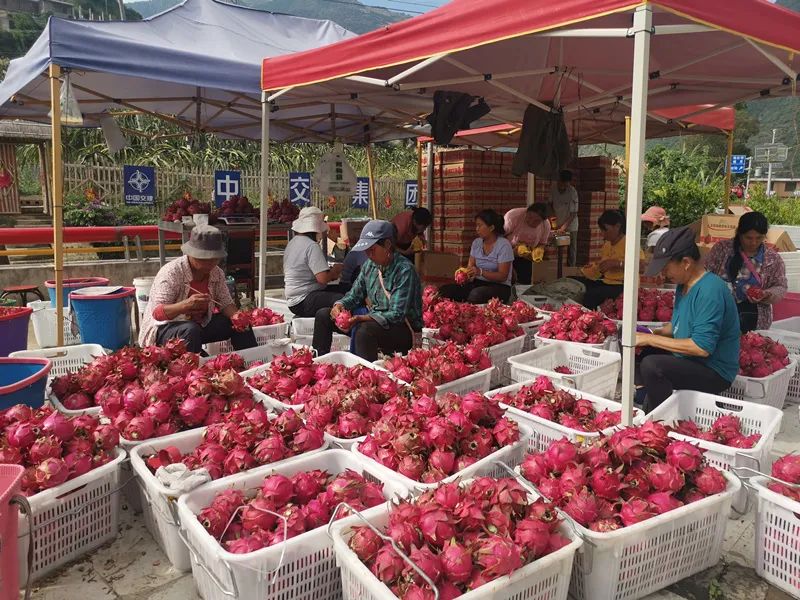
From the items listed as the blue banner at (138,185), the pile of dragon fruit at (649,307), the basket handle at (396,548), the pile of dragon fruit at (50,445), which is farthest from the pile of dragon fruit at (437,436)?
the blue banner at (138,185)

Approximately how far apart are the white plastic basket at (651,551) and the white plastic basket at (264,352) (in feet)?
8.67

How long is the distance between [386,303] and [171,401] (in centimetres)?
177

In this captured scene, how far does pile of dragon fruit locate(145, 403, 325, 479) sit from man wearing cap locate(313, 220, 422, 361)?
153 cm

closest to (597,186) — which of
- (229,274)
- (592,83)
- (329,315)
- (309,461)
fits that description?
(592,83)

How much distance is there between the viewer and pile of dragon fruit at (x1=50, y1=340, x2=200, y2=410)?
10.5 ft

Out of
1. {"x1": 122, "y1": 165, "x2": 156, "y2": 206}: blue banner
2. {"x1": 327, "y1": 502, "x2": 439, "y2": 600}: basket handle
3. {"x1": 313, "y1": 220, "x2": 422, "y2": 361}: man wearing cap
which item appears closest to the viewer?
{"x1": 327, "y1": 502, "x2": 439, "y2": 600}: basket handle

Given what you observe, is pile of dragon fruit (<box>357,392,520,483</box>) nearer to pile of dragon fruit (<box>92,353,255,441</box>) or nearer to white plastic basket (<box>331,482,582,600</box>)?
white plastic basket (<box>331,482,582,600</box>)

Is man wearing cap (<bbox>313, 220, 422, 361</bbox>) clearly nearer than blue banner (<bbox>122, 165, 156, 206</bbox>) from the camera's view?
Yes

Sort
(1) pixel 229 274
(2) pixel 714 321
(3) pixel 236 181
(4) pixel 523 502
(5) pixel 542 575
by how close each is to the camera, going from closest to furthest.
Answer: (5) pixel 542 575 < (4) pixel 523 502 < (2) pixel 714 321 < (1) pixel 229 274 < (3) pixel 236 181

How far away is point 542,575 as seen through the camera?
6.21ft

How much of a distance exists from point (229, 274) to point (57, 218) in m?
2.59

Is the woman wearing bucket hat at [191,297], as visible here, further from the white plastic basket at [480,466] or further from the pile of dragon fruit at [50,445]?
the white plastic basket at [480,466]

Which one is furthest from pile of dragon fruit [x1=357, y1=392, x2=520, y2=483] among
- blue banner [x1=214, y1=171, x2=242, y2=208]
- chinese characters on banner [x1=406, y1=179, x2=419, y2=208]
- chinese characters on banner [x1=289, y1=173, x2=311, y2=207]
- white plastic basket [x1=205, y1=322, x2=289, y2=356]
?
chinese characters on banner [x1=406, y1=179, x2=419, y2=208]

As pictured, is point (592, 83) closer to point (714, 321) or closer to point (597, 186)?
point (714, 321)
